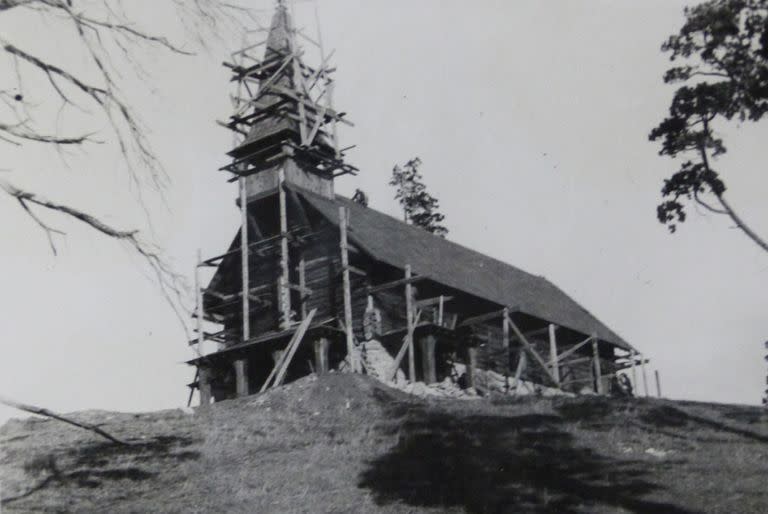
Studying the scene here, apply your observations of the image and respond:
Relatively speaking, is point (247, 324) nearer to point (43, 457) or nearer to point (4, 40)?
point (43, 457)

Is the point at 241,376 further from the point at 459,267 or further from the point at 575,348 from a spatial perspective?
the point at 575,348

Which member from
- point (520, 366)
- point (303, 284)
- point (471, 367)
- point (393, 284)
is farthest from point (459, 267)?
point (303, 284)

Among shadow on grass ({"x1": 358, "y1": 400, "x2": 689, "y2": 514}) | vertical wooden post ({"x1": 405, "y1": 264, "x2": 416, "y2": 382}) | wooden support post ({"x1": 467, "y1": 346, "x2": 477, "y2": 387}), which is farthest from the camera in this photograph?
wooden support post ({"x1": 467, "y1": 346, "x2": 477, "y2": 387})

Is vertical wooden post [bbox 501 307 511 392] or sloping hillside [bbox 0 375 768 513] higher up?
vertical wooden post [bbox 501 307 511 392]

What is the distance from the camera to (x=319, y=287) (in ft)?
101

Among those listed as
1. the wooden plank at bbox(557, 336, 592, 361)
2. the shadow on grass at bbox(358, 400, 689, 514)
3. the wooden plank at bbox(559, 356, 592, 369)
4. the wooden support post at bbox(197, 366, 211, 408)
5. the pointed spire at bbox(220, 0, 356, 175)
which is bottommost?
the shadow on grass at bbox(358, 400, 689, 514)

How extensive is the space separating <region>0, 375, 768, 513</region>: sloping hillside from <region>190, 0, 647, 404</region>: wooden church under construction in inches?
304

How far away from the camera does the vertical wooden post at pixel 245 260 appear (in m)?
30.2

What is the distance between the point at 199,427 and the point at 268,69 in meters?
17.4

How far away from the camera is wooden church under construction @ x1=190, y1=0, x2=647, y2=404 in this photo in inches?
1170

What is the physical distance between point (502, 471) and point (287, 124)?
2000 centimetres

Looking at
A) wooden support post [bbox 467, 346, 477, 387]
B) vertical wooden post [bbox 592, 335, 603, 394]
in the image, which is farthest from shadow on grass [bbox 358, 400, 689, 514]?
vertical wooden post [bbox 592, 335, 603, 394]

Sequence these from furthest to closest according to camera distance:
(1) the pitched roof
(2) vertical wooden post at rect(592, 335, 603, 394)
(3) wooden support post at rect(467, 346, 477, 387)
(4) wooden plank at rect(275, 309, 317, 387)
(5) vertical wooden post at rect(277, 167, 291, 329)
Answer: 1. (2) vertical wooden post at rect(592, 335, 603, 394)
2. (1) the pitched roof
3. (3) wooden support post at rect(467, 346, 477, 387)
4. (5) vertical wooden post at rect(277, 167, 291, 329)
5. (4) wooden plank at rect(275, 309, 317, 387)

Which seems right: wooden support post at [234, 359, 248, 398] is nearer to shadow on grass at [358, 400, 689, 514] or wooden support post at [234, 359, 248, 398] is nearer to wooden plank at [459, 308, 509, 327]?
wooden plank at [459, 308, 509, 327]
